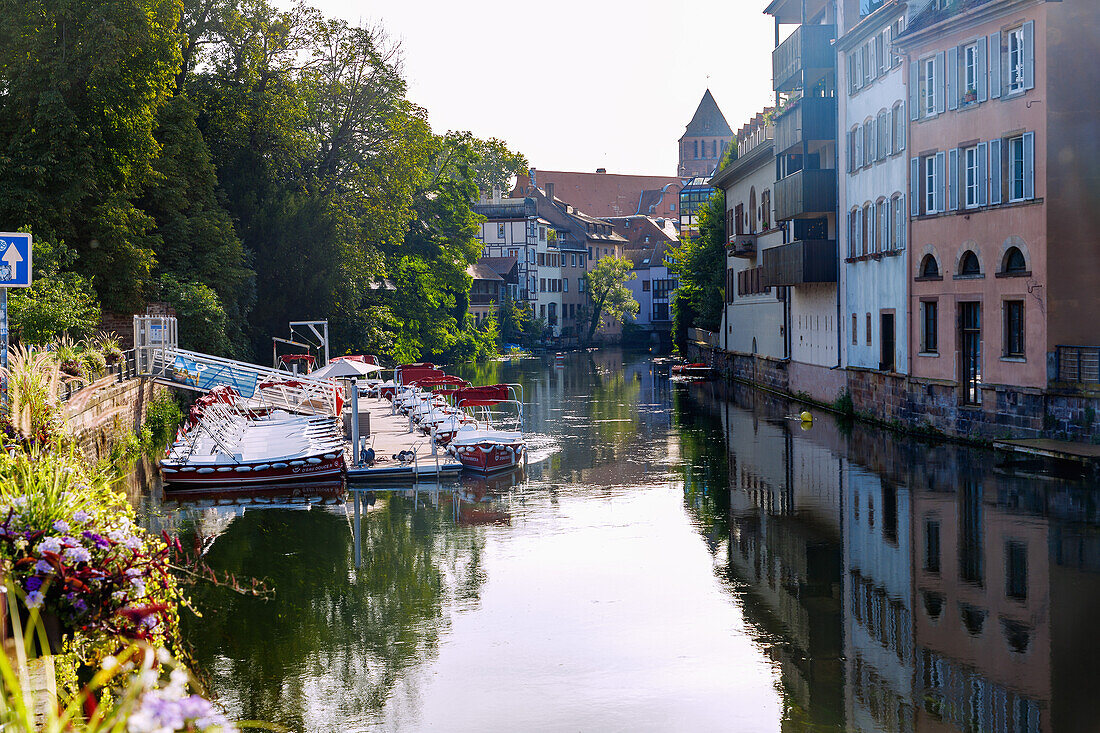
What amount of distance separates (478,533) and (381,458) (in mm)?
7462

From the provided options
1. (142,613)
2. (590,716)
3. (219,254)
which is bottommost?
(590,716)

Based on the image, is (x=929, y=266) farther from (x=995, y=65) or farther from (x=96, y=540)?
(x=96, y=540)

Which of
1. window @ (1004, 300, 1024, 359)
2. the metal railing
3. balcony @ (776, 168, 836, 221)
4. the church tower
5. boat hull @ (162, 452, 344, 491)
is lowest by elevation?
boat hull @ (162, 452, 344, 491)

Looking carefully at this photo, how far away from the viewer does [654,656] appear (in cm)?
1154

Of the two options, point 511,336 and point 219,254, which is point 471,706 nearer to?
point 219,254

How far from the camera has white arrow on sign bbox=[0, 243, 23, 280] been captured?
1120cm

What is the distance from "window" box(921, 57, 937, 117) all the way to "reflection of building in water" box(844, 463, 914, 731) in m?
12.7

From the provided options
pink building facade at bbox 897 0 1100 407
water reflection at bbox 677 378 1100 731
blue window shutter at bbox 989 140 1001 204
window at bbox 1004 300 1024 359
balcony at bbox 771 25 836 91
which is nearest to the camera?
water reflection at bbox 677 378 1100 731

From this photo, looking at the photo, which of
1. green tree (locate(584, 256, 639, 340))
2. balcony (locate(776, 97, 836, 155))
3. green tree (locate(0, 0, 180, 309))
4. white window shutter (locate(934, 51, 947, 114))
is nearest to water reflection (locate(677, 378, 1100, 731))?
white window shutter (locate(934, 51, 947, 114))

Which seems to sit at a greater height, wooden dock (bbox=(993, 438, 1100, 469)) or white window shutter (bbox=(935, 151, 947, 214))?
white window shutter (bbox=(935, 151, 947, 214))

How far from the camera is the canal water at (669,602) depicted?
10.1 metres

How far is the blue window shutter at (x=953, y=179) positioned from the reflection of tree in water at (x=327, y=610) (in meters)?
15.9

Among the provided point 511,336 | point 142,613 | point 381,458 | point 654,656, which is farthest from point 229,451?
point 511,336

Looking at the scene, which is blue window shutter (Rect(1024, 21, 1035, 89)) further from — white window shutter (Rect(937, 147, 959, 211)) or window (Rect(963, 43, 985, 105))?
white window shutter (Rect(937, 147, 959, 211))
